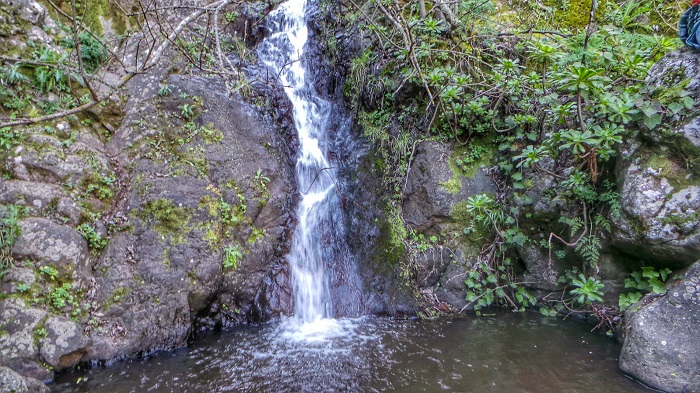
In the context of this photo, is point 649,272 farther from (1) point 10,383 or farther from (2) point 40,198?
(2) point 40,198

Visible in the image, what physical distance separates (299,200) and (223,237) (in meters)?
1.50

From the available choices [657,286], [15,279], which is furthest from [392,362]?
[15,279]

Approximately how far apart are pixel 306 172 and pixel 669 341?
514 centimetres

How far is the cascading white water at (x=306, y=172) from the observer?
5.34 m

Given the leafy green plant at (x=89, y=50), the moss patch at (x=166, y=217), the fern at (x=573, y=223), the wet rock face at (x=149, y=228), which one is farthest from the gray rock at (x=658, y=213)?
the leafy green plant at (x=89, y=50)

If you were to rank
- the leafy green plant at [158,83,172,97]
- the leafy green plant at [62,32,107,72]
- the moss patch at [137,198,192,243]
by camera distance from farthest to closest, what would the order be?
the leafy green plant at [158,83,172,97] → the leafy green plant at [62,32,107,72] → the moss patch at [137,198,192,243]

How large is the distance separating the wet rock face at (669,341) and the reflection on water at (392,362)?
0.21 m

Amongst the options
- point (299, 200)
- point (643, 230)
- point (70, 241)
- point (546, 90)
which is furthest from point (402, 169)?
point (70, 241)

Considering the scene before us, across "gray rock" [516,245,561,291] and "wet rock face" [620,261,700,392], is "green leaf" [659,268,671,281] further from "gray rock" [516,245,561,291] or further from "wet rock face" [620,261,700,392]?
"gray rock" [516,245,561,291]

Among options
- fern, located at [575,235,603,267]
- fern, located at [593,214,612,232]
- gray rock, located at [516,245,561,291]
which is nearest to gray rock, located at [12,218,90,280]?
gray rock, located at [516,245,561,291]

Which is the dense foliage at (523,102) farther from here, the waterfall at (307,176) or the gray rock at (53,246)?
the gray rock at (53,246)

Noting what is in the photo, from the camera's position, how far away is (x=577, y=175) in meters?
4.34

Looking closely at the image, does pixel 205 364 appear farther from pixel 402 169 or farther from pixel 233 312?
pixel 402 169

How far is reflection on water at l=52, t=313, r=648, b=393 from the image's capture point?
3490 millimetres
